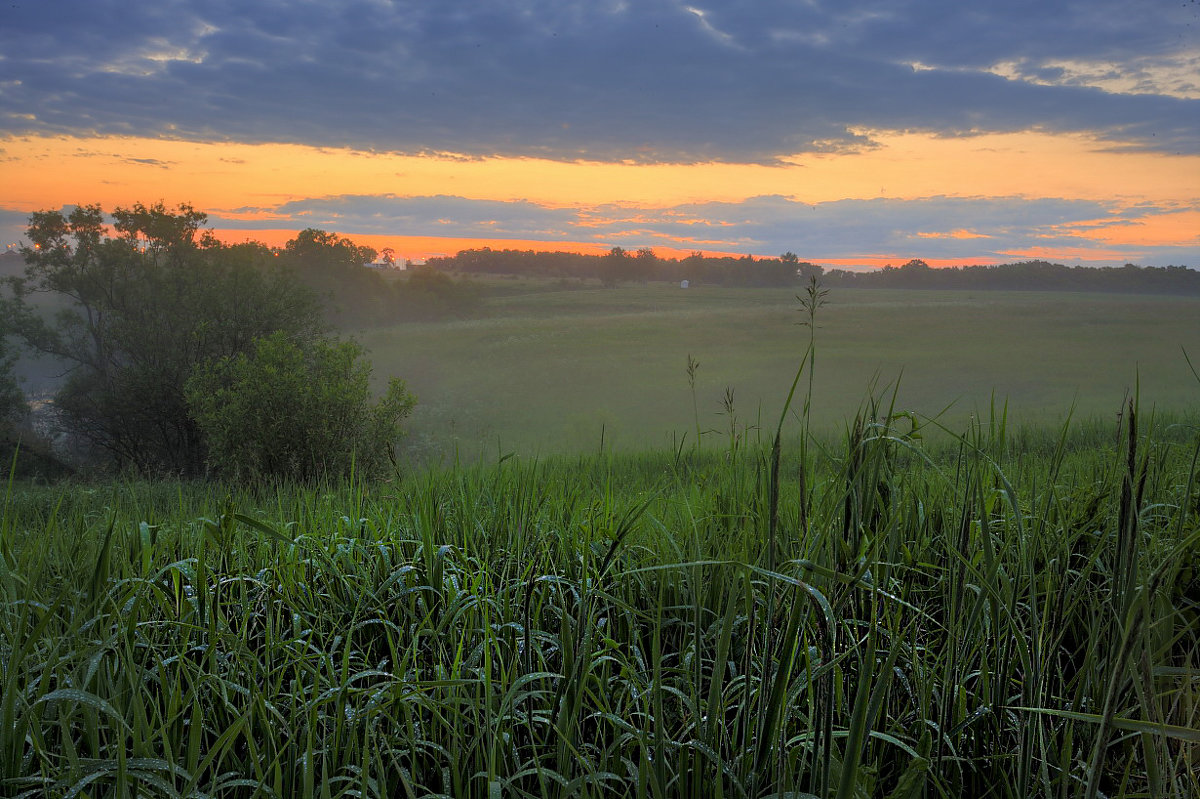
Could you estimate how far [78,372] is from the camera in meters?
27.6

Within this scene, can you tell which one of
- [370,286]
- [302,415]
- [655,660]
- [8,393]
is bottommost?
[8,393]

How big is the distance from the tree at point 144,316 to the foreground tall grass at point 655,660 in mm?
23328

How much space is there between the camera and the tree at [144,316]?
2556 centimetres

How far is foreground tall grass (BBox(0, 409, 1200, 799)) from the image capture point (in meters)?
1.55

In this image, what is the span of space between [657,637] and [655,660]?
7cm

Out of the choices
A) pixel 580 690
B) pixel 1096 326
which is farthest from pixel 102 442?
pixel 1096 326

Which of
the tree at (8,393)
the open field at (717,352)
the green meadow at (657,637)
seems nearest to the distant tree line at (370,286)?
the open field at (717,352)

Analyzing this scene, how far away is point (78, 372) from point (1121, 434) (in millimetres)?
33621

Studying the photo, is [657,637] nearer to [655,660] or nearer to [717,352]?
[655,660]

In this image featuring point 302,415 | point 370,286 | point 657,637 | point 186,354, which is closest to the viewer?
point 657,637

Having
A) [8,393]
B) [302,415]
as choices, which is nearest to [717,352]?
[302,415]

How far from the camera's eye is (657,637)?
1543mm

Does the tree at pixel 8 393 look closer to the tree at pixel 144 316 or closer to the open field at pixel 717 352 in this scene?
the tree at pixel 144 316

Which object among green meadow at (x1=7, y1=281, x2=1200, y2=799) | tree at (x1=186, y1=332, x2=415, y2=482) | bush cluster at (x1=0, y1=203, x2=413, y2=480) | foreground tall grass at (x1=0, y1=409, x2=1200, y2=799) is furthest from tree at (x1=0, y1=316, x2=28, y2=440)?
foreground tall grass at (x1=0, y1=409, x2=1200, y2=799)
